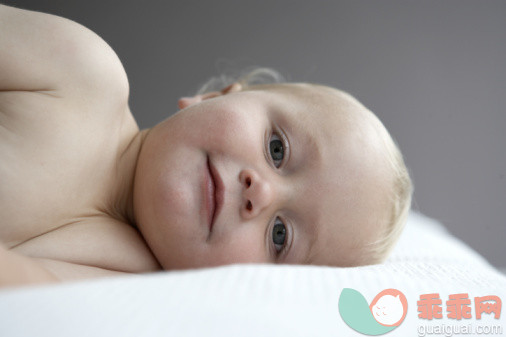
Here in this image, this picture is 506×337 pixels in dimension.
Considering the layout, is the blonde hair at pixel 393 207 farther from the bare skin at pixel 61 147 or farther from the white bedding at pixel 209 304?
the bare skin at pixel 61 147

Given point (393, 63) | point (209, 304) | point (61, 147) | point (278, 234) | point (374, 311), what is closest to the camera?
point (209, 304)

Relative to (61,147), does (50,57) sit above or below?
above

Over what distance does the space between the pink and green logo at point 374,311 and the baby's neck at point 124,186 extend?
0.54 metres

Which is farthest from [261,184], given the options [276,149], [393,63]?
[393,63]

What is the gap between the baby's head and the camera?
32.5 inches

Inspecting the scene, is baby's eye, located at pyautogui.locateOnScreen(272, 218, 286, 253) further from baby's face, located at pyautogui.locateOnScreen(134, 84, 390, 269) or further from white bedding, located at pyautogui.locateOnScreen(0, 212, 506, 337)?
white bedding, located at pyautogui.locateOnScreen(0, 212, 506, 337)

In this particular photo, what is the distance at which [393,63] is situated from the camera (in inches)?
90.7

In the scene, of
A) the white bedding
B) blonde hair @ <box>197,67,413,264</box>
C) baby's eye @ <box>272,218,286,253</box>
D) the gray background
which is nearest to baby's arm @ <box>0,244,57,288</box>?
the white bedding

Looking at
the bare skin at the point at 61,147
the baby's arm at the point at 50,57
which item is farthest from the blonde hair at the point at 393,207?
the baby's arm at the point at 50,57

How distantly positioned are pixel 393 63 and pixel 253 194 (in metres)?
1.74

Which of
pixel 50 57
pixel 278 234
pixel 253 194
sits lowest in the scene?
pixel 278 234

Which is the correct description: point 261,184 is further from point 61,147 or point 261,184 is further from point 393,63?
point 393,63

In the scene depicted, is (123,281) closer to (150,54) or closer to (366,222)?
(366,222)

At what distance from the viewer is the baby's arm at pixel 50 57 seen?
78 centimetres
